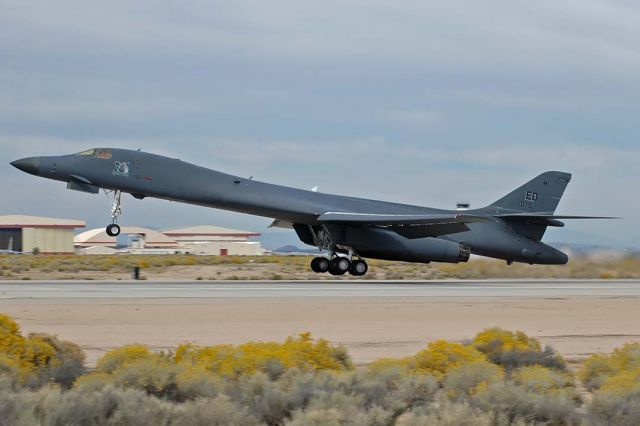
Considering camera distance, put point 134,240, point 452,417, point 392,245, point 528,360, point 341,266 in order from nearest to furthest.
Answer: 1. point 452,417
2. point 528,360
3. point 392,245
4. point 341,266
5. point 134,240

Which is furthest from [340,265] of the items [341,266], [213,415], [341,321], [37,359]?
[213,415]

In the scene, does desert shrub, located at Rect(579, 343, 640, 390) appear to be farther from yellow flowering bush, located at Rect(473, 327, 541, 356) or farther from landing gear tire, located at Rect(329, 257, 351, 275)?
landing gear tire, located at Rect(329, 257, 351, 275)

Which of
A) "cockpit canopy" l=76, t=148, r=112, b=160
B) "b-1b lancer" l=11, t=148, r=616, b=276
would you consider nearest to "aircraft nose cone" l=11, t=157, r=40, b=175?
"b-1b lancer" l=11, t=148, r=616, b=276

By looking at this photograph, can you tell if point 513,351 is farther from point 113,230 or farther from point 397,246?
point 397,246

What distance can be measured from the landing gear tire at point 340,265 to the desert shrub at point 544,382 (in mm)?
25296

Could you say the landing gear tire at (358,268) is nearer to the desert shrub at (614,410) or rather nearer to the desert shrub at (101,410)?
the desert shrub at (614,410)

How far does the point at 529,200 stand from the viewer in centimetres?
3869

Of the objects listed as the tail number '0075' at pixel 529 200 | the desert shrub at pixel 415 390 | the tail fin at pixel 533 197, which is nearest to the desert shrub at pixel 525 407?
the desert shrub at pixel 415 390

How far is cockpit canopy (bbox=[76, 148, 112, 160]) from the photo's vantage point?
32.9 metres

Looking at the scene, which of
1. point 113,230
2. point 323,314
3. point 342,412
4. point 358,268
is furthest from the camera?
point 358,268

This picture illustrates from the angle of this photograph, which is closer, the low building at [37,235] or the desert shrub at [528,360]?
the desert shrub at [528,360]

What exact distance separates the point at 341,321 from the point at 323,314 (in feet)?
4.55

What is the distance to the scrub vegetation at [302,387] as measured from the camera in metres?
7.94

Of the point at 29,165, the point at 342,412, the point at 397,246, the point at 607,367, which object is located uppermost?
the point at 29,165
